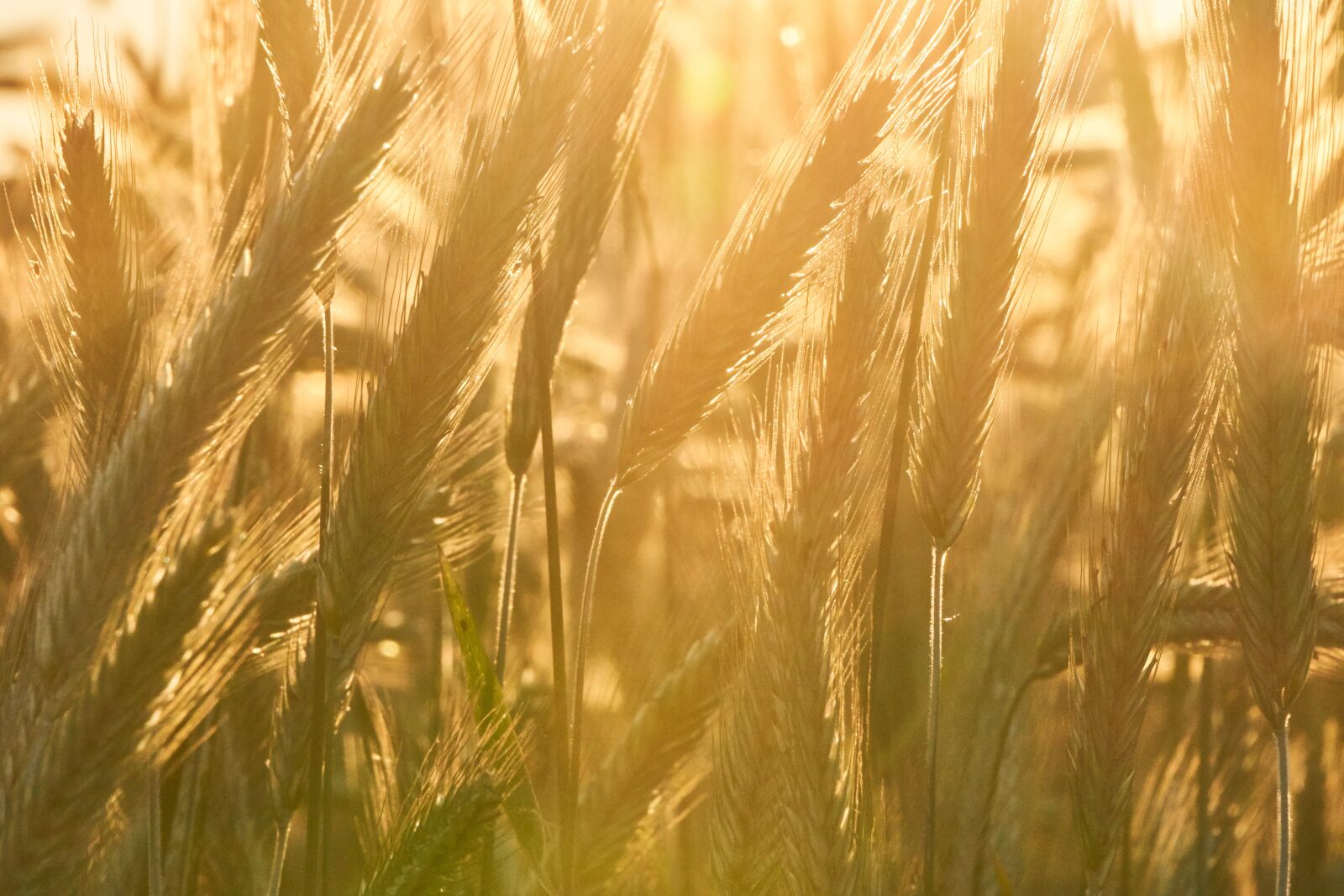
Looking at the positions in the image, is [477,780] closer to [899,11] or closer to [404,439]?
[404,439]

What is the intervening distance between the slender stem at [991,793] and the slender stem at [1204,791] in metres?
0.49

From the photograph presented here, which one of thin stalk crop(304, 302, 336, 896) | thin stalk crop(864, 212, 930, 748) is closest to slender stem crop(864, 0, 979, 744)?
thin stalk crop(864, 212, 930, 748)

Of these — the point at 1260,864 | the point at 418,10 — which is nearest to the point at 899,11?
the point at 418,10

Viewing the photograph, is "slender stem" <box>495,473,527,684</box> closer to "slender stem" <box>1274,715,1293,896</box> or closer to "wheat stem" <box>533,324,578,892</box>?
"wheat stem" <box>533,324,578,892</box>

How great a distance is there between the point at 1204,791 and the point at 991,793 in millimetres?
560

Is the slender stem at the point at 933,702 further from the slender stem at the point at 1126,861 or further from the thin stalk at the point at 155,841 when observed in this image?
the thin stalk at the point at 155,841

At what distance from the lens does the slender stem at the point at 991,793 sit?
1.45 meters

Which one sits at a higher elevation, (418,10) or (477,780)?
(418,10)

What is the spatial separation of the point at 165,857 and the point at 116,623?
61cm

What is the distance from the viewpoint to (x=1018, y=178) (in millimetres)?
1062

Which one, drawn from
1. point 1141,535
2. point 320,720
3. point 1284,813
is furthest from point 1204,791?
point 320,720

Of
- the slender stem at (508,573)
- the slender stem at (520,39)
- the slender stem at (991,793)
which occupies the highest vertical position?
the slender stem at (520,39)

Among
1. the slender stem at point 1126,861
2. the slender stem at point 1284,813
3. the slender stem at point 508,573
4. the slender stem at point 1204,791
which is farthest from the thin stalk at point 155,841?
the slender stem at point 1204,791

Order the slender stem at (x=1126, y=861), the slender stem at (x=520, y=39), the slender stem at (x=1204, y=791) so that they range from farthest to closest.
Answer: the slender stem at (x=1204, y=791)
the slender stem at (x=1126, y=861)
the slender stem at (x=520, y=39)
